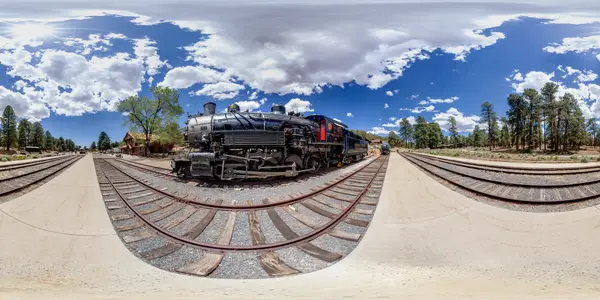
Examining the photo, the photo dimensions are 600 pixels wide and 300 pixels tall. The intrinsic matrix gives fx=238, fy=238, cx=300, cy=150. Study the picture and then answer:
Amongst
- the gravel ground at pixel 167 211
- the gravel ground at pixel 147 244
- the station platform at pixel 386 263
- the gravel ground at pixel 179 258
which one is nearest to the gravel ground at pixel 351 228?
the station platform at pixel 386 263

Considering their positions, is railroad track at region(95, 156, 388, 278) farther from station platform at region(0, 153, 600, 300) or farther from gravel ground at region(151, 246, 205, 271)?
station platform at region(0, 153, 600, 300)

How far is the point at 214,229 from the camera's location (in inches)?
136

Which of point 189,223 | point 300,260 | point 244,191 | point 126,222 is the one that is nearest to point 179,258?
point 189,223

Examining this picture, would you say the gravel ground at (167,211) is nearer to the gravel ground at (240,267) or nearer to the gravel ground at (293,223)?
the gravel ground at (293,223)

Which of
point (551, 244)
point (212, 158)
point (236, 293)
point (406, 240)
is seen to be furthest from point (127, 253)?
point (551, 244)

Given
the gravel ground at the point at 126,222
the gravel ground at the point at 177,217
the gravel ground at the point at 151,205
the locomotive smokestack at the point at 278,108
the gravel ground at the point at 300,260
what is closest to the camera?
the gravel ground at the point at 300,260

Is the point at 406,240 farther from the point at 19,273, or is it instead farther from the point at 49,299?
the point at 19,273

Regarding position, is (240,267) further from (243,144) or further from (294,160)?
(294,160)

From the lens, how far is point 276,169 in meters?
8.09

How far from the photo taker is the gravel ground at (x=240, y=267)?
235 cm

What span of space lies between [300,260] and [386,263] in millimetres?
958

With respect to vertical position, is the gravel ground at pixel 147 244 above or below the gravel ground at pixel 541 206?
below

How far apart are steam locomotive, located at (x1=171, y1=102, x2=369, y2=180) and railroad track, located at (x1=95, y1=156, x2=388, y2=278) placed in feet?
7.39

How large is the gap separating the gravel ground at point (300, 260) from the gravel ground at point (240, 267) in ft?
0.97
